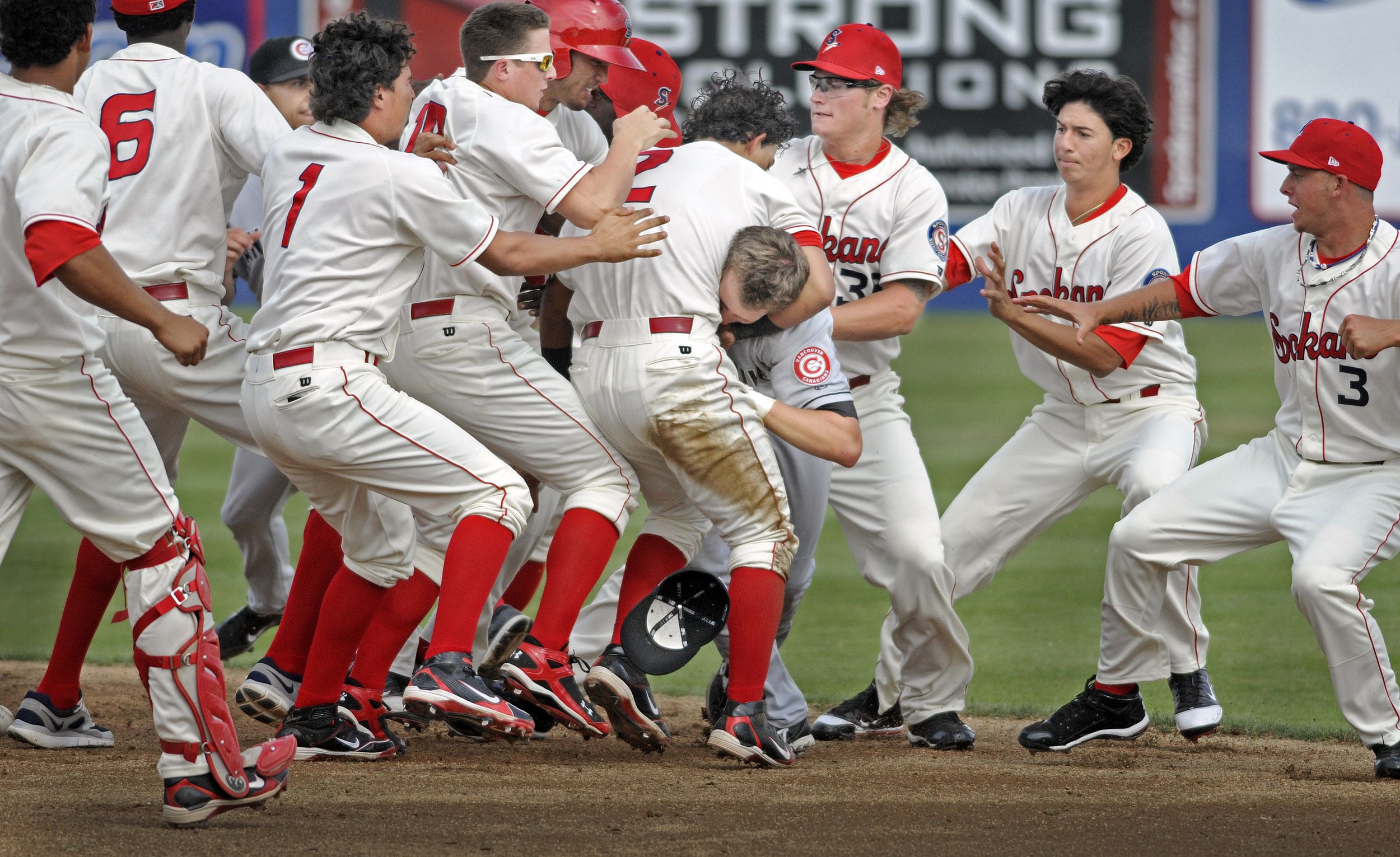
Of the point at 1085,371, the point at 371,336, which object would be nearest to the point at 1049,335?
the point at 1085,371

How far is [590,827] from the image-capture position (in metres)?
3.69

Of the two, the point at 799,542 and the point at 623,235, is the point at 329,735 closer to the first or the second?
the point at 799,542

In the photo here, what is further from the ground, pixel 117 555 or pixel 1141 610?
pixel 117 555

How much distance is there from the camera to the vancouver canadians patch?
4.66 m

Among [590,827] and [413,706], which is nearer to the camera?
[590,827]

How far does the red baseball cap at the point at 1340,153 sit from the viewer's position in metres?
4.58

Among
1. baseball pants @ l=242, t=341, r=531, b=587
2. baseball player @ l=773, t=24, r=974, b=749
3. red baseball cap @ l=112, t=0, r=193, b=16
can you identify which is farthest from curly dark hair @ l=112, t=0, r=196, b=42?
baseball player @ l=773, t=24, r=974, b=749

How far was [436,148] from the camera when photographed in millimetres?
4512

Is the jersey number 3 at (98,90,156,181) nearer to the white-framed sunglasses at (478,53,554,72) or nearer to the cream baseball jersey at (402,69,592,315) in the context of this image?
the cream baseball jersey at (402,69,592,315)

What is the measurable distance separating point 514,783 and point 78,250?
1.76 m

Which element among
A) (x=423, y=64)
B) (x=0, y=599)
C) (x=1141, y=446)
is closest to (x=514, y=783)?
(x=1141, y=446)

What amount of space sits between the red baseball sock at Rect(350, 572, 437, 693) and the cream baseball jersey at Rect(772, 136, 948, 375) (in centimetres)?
173

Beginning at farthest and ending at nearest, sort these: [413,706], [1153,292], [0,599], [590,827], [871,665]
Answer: [0,599]
[871,665]
[1153,292]
[413,706]
[590,827]

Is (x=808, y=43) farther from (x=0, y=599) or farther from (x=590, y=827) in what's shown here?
(x=590, y=827)
